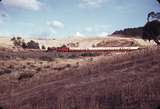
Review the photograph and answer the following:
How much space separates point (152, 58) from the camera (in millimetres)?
21938

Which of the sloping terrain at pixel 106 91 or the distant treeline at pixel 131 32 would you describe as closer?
the sloping terrain at pixel 106 91

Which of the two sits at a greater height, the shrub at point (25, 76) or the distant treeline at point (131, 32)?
the distant treeline at point (131, 32)

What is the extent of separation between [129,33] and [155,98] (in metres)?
111

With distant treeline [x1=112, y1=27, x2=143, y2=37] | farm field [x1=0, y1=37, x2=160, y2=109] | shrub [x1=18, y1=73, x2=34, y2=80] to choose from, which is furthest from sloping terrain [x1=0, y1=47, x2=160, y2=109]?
distant treeline [x1=112, y1=27, x2=143, y2=37]

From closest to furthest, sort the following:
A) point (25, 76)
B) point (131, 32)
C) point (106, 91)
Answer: point (106, 91), point (25, 76), point (131, 32)

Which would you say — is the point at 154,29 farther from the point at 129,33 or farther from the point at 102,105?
the point at 129,33

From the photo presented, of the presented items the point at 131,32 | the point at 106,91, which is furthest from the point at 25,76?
the point at 131,32

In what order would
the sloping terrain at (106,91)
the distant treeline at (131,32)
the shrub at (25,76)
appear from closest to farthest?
the sloping terrain at (106,91) → the shrub at (25,76) → the distant treeline at (131,32)

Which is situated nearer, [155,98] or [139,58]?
[155,98]

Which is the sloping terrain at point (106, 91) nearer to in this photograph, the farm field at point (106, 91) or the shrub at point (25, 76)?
the farm field at point (106, 91)

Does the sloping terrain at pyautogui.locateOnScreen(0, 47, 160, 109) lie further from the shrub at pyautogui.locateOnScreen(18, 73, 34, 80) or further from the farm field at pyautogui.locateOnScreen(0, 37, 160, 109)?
the shrub at pyautogui.locateOnScreen(18, 73, 34, 80)

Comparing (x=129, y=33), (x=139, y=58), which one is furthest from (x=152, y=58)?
(x=129, y=33)

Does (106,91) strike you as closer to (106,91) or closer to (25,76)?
(106,91)


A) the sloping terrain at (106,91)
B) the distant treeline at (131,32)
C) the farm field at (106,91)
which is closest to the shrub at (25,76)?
the farm field at (106,91)
